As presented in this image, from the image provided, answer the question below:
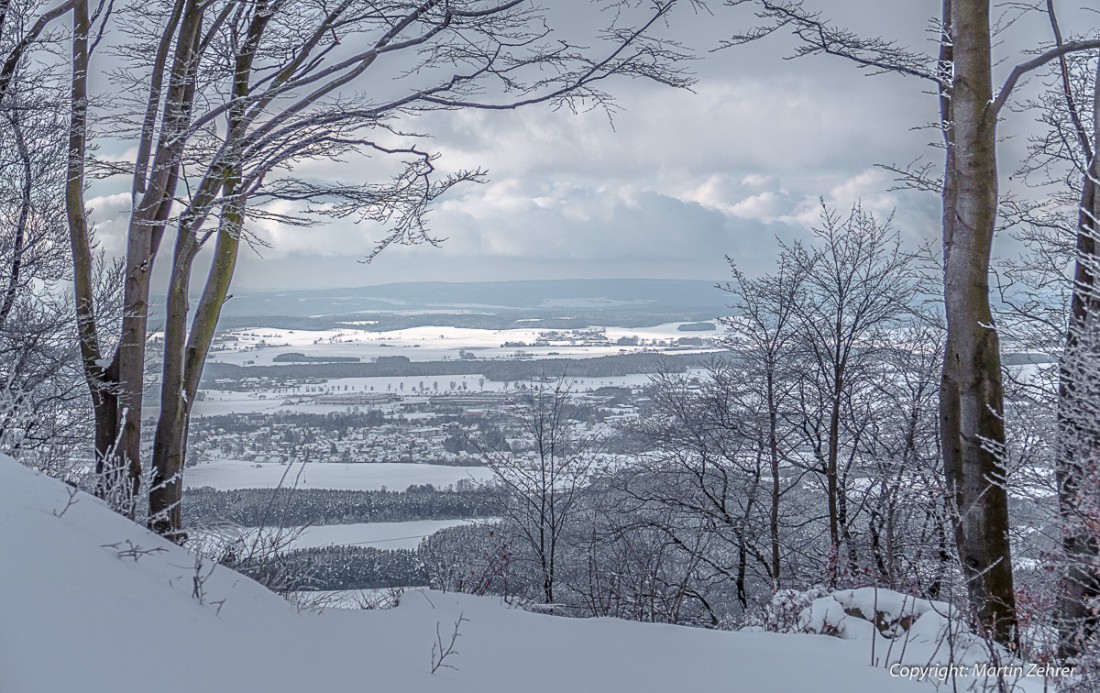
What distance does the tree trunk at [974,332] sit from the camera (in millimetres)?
5617

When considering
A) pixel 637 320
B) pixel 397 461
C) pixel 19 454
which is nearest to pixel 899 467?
pixel 19 454

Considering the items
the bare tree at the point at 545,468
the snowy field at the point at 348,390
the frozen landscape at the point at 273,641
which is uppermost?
the frozen landscape at the point at 273,641

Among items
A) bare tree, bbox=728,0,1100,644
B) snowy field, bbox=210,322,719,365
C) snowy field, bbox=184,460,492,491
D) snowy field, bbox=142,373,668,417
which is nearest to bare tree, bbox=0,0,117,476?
snowy field, bbox=184,460,492,491

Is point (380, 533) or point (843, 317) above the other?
point (843, 317)

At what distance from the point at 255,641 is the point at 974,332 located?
535 centimetres

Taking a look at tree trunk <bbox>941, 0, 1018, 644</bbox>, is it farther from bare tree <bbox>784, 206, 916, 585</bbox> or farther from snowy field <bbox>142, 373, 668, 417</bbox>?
snowy field <bbox>142, 373, 668, 417</bbox>

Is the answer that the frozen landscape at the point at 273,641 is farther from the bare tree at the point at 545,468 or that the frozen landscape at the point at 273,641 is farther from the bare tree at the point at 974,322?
the bare tree at the point at 545,468

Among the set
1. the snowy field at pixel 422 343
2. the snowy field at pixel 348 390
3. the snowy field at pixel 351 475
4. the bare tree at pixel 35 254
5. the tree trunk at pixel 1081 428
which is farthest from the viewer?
the snowy field at pixel 422 343

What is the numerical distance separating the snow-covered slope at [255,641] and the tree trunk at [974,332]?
6.16ft

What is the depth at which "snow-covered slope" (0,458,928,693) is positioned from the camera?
A: 2.16 m

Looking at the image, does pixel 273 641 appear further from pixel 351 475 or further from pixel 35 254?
pixel 351 475

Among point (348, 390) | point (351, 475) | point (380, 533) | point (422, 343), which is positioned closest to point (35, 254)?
point (380, 533)

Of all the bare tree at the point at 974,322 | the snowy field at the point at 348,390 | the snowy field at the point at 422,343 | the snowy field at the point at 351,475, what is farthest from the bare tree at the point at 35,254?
the snowy field at the point at 422,343

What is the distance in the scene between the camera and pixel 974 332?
592 centimetres
